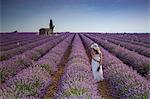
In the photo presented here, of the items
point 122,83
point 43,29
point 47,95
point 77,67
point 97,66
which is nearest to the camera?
point 122,83

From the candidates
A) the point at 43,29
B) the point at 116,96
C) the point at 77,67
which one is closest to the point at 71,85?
the point at 116,96

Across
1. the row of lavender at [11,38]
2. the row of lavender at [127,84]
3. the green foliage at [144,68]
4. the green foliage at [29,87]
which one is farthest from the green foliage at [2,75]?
the row of lavender at [11,38]

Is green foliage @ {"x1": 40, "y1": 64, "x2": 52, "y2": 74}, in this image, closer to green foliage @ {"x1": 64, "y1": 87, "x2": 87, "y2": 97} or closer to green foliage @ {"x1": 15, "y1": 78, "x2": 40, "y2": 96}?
green foliage @ {"x1": 15, "y1": 78, "x2": 40, "y2": 96}

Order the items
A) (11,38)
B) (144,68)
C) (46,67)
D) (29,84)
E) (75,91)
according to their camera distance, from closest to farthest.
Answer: (75,91), (29,84), (46,67), (144,68), (11,38)

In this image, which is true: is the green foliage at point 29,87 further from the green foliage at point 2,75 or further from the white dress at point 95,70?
the white dress at point 95,70

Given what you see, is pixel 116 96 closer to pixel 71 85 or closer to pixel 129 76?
pixel 129 76

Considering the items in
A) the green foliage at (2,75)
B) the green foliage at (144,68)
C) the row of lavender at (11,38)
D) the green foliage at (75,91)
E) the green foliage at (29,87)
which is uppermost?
the green foliage at (75,91)

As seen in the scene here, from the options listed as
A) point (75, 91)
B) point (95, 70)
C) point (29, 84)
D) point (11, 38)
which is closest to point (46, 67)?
point (95, 70)

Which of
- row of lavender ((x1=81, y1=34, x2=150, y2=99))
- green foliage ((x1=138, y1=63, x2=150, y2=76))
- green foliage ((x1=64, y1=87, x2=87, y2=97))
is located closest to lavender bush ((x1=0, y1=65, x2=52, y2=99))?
green foliage ((x1=64, y1=87, x2=87, y2=97))

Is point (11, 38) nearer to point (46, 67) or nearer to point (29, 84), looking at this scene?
point (46, 67)

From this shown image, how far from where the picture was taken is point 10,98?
532 centimetres

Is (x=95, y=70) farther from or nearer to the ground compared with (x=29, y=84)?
nearer to the ground

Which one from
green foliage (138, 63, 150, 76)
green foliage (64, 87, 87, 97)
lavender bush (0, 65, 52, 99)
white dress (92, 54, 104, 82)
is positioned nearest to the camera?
green foliage (64, 87, 87, 97)

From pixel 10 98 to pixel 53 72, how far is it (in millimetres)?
6879
